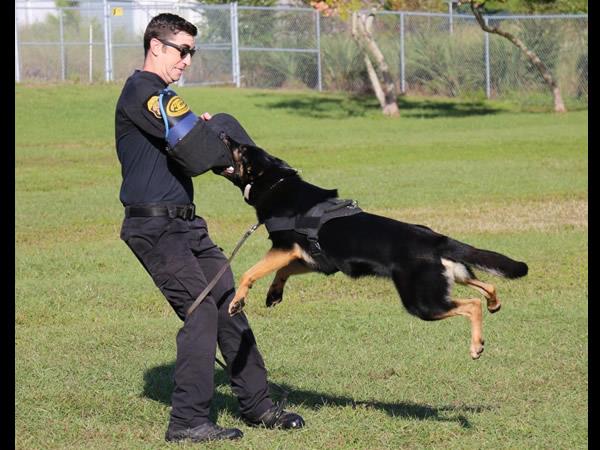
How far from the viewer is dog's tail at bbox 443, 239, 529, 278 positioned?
5641 millimetres

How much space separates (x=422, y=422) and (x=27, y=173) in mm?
14117

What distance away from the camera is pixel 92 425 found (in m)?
6.09

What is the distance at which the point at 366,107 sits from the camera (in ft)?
108

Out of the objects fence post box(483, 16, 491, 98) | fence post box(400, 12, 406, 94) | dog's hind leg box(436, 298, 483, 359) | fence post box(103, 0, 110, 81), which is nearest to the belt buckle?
dog's hind leg box(436, 298, 483, 359)

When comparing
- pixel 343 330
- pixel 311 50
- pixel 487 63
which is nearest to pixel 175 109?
pixel 343 330

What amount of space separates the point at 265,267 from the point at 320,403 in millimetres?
1171

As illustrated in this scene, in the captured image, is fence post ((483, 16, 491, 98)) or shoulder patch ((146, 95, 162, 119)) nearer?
shoulder patch ((146, 95, 162, 119))

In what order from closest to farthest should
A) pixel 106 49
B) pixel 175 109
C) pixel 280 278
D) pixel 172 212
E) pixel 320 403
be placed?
pixel 175 109 → pixel 172 212 → pixel 280 278 → pixel 320 403 → pixel 106 49

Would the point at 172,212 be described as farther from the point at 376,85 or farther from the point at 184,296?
the point at 376,85

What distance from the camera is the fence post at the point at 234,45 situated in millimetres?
34969

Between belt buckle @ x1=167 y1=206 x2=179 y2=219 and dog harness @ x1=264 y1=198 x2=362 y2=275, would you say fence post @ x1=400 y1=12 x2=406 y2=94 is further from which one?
belt buckle @ x1=167 y1=206 x2=179 y2=219

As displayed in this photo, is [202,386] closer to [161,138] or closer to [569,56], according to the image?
[161,138]

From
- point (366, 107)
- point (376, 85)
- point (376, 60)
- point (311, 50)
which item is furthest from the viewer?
point (311, 50)

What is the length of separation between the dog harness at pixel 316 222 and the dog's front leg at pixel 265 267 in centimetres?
10
